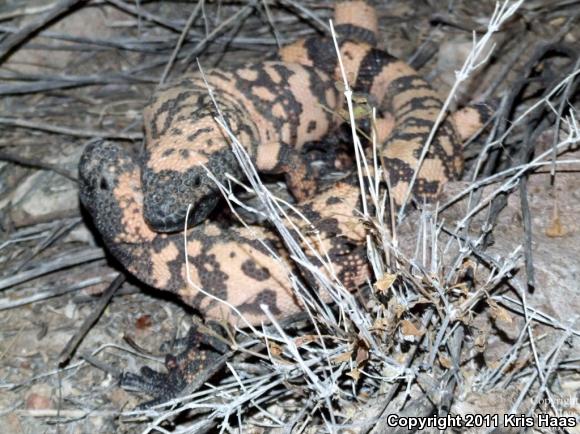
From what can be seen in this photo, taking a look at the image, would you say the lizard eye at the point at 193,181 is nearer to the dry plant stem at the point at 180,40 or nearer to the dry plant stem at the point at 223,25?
the dry plant stem at the point at 180,40

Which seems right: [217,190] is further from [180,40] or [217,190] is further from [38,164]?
[180,40]

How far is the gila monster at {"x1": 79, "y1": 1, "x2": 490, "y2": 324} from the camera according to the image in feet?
7.84

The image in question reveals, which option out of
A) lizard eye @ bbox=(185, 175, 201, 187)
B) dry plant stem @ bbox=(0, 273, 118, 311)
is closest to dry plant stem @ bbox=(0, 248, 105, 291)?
dry plant stem @ bbox=(0, 273, 118, 311)

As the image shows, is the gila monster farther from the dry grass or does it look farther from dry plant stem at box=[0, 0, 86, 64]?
dry plant stem at box=[0, 0, 86, 64]

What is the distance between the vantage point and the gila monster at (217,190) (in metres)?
2.39

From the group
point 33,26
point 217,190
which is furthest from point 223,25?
point 217,190

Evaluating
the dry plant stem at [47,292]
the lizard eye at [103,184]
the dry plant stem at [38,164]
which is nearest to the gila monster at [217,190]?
the lizard eye at [103,184]

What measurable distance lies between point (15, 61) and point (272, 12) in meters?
1.26

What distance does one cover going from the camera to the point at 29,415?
2340 mm

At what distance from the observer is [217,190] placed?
7.97 ft

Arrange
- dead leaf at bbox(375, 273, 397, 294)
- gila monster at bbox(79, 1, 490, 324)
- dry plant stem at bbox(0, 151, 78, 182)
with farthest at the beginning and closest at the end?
dry plant stem at bbox(0, 151, 78, 182) → gila monster at bbox(79, 1, 490, 324) → dead leaf at bbox(375, 273, 397, 294)

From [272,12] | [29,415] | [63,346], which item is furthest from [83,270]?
[272,12]

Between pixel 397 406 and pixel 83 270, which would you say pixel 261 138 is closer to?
pixel 83 270

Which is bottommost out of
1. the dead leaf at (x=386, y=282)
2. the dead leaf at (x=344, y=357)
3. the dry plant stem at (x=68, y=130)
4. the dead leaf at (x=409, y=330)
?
the dry plant stem at (x=68, y=130)
